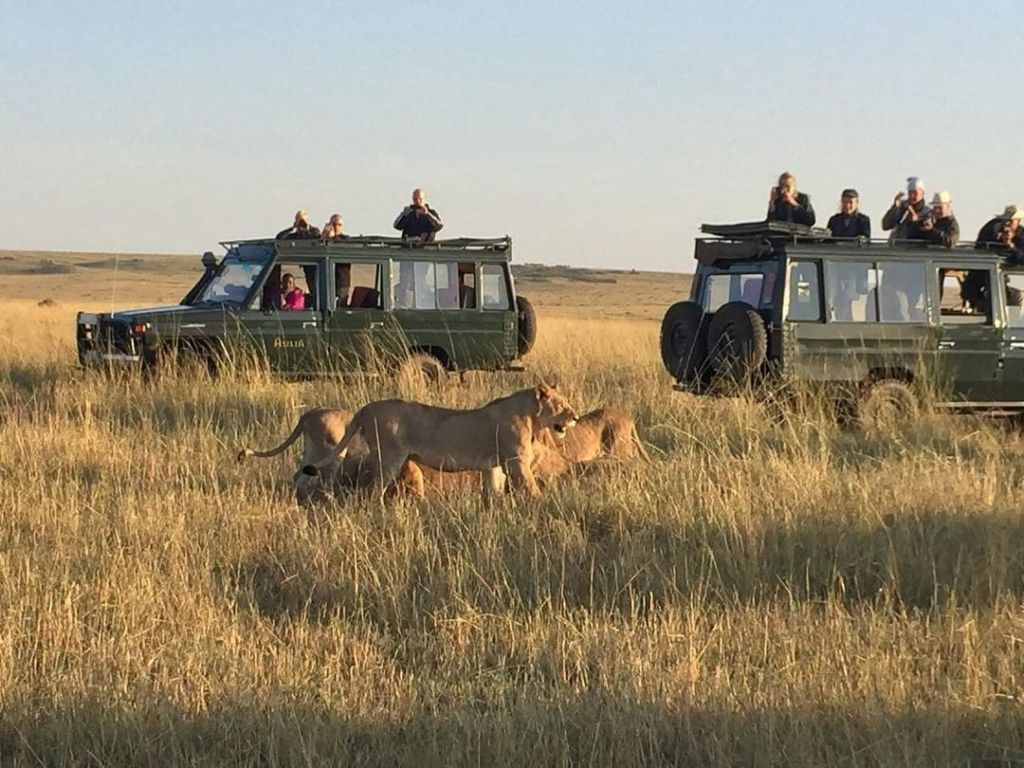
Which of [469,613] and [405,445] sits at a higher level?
[405,445]

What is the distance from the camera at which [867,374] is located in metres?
11.3

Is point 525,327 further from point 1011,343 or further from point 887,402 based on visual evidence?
point 1011,343

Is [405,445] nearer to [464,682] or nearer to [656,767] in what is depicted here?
[464,682]

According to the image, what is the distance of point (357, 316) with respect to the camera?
13797 mm

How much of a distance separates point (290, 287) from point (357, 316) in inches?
31.5

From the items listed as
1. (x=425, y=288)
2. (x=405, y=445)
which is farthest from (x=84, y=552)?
(x=425, y=288)

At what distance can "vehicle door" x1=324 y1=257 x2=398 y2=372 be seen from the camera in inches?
538

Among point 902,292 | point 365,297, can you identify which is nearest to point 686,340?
point 902,292

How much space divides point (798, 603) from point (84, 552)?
3406 mm

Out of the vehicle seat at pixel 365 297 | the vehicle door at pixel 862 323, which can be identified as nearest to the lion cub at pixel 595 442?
the vehicle door at pixel 862 323

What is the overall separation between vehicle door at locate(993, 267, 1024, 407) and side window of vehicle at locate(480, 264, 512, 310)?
5477 mm

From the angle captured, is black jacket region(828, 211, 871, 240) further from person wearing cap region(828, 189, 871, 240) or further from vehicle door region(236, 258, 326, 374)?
vehicle door region(236, 258, 326, 374)

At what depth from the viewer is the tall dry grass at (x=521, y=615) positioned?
401 centimetres

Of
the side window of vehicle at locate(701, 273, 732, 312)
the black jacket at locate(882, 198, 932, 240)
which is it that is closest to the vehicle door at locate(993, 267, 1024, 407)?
the black jacket at locate(882, 198, 932, 240)
